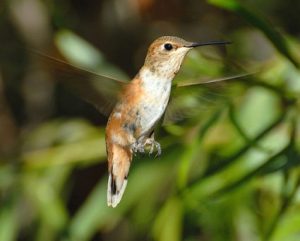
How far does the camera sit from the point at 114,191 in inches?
50.1

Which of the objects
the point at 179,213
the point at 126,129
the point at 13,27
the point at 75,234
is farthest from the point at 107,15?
the point at 126,129

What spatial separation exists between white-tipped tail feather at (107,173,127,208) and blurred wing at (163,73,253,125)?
0.11 metres

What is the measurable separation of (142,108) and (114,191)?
12 cm

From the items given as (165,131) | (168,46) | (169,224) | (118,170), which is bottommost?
(169,224)

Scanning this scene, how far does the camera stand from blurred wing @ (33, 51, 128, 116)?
1.20 meters

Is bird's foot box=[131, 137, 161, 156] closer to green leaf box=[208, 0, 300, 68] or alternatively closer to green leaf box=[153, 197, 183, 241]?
green leaf box=[208, 0, 300, 68]

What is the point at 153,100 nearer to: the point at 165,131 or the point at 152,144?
the point at 152,144

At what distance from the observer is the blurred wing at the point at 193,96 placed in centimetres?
126

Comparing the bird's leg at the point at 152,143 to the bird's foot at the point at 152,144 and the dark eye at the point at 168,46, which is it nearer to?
the bird's foot at the point at 152,144

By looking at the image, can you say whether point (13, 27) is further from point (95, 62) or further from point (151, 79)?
point (151, 79)

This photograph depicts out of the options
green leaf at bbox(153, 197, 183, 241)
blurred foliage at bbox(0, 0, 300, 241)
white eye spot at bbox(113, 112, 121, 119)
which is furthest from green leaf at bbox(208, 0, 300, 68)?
green leaf at bbox(153, 197, 183, 241)

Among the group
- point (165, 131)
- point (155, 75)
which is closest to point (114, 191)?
point (155, 75)

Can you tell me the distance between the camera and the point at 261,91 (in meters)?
2.00

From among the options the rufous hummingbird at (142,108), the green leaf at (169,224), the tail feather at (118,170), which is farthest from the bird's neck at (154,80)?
the green leaf at (169,224)
